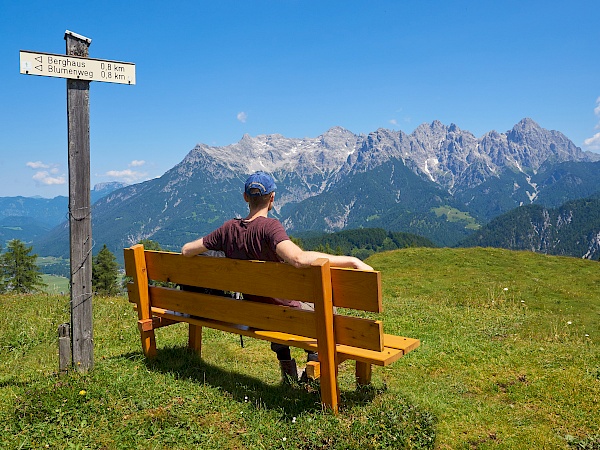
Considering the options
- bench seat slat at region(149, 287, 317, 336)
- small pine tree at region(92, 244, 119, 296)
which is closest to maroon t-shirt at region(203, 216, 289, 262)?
bench seat slat at region(149, 287, 317, 336)

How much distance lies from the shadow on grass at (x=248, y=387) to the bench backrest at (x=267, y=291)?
0.84 meters

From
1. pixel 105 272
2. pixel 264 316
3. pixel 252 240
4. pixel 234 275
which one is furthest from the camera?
pixel 105 272

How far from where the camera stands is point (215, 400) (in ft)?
18.1

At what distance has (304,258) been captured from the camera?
4.96m

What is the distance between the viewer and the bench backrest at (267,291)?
465cm

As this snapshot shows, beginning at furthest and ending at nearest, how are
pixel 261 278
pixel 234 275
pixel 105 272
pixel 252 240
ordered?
pixel 105 272
pixel 252 240
pixel 234 275
pixel 261 278

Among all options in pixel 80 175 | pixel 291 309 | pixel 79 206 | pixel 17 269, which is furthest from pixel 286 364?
pixel 17 269

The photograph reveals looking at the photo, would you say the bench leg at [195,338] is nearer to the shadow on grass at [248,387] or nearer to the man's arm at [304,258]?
the shadow on grass at [248,387]

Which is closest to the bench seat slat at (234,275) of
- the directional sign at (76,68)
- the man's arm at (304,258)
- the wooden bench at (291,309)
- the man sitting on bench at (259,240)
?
the wooden bench at (291,309)

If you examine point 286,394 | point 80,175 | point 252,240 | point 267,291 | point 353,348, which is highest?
point 80,175

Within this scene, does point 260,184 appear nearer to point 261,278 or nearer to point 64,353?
point 261,278

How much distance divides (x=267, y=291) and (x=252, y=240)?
Result: 0.77m

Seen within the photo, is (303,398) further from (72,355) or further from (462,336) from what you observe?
(462,336)

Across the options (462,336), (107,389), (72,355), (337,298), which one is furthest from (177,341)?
(462,336)
